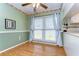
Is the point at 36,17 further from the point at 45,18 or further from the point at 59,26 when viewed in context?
the point at 59,26

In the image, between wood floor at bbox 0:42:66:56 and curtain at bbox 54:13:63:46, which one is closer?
wood floor at bbox 0:42:66:56

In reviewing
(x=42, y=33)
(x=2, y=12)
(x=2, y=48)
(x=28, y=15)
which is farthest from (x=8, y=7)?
(x=42, y=33)

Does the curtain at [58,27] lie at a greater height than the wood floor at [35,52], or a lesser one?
greater

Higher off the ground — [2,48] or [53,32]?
[53,32]

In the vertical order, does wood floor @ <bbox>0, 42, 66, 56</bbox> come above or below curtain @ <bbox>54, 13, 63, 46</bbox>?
below

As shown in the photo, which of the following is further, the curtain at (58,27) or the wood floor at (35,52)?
the curtain at (58,27)

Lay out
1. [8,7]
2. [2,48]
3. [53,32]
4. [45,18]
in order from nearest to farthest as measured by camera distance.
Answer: [2,48]
[8,7]
[53,32]
[45,18]

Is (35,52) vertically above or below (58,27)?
below

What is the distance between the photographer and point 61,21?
13.3 ft

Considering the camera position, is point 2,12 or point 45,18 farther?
point 45,18

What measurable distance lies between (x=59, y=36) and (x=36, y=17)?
6.00 ft

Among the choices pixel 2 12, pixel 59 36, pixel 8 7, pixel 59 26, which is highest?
pixel 8 7

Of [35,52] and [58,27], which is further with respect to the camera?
[58,27]

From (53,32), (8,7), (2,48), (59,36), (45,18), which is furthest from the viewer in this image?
(45,18)
